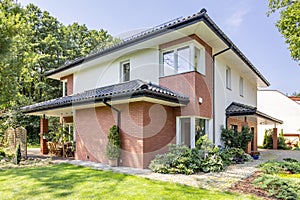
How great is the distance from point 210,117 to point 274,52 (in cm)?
1709

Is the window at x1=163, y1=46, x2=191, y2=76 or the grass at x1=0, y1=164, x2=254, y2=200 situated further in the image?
the window at x1=163, y1=46, x2=191, y2=76

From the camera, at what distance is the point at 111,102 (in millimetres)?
10734

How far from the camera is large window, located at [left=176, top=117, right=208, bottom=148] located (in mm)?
11234

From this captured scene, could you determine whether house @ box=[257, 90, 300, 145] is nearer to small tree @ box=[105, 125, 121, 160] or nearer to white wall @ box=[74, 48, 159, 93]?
white wall @ box=[74, 48, 159, 93]

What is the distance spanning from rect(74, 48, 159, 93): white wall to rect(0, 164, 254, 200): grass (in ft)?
19.3

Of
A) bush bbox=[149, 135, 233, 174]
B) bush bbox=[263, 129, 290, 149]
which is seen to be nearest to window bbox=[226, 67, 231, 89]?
bush bbox=[149, 135, 233, 174]

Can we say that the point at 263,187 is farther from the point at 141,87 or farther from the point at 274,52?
the point at 274,52

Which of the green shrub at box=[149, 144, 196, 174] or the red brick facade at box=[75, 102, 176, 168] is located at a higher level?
the red brick facade at box=[75, 102, 176, 168]

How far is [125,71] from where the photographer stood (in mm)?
14328

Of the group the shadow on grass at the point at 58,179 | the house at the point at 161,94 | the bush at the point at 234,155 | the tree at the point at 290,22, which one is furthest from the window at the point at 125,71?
the tree at the point at 290,22

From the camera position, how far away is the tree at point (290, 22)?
15797mm

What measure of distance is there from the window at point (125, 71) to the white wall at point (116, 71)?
26cm

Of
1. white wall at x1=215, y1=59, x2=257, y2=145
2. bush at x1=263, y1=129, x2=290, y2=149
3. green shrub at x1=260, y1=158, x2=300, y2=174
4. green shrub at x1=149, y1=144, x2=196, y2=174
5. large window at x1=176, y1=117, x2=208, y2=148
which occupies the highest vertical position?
white wall at x1=215, y1=59, x2=257, y2=145

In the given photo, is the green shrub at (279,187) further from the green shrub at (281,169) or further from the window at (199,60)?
the window at (199,60)
